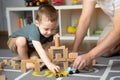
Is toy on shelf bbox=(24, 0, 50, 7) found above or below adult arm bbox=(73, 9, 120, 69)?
above

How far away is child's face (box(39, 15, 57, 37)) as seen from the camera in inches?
42.1

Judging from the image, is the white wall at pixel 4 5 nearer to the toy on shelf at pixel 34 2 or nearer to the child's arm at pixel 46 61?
the toy on shelf at pixel 34 2

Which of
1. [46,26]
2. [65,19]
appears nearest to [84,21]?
[46,26]

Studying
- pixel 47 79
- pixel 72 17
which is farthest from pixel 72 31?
pixel 47 79

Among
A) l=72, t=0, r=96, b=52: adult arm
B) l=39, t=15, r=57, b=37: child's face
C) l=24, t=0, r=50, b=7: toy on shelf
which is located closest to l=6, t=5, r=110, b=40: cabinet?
l=24, t=0, r=50, b=7: toy on shelf

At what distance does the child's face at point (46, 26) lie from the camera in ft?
3.51

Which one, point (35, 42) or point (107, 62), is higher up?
point (35, 42)

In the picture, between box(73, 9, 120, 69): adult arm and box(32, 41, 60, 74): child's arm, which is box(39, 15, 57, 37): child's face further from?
box(73, 9, 120, 69): adult arm

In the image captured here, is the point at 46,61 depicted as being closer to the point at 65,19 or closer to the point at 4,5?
the point at 65,19

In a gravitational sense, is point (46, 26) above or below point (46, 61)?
above

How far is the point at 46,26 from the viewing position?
1.08 m

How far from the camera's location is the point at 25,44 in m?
1.17

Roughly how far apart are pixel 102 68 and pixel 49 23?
0.35m

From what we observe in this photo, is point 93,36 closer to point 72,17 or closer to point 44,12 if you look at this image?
point 72,17
